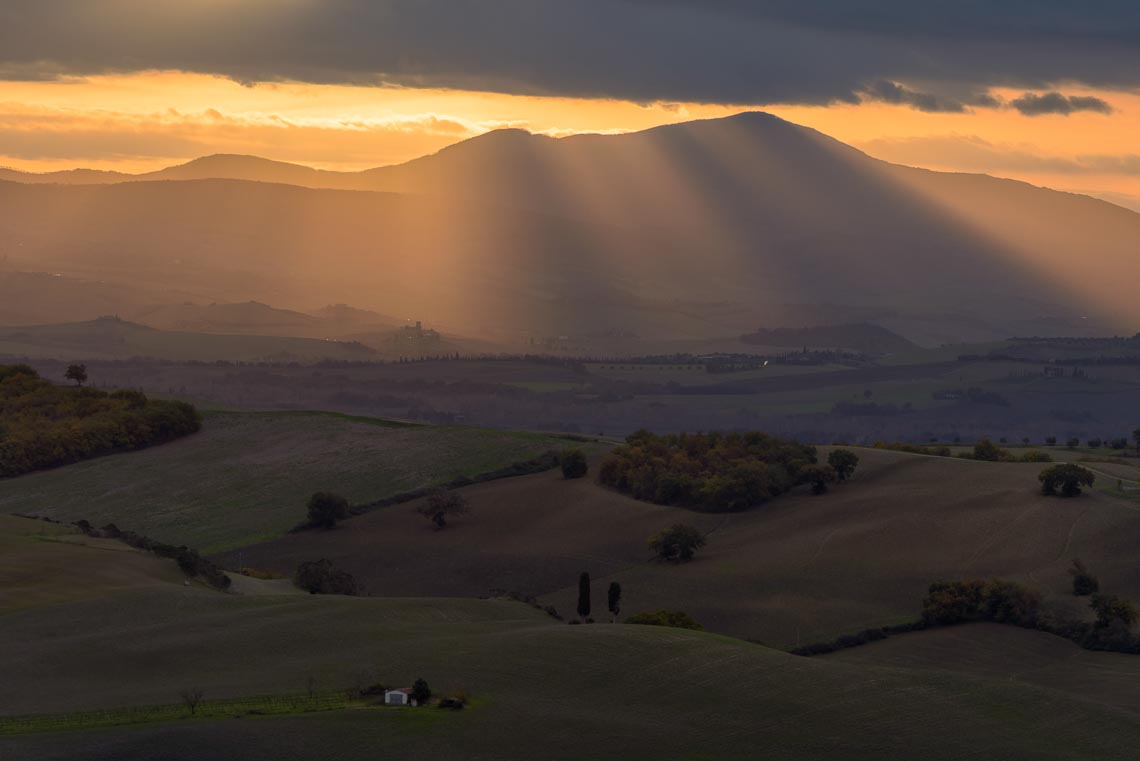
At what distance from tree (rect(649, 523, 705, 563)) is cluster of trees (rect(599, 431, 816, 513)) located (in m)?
12.7

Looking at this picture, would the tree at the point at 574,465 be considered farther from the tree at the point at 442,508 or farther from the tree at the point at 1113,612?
the tree at the point at 1113,612

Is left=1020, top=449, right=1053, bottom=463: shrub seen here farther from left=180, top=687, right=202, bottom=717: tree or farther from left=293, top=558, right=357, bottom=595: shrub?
left=180, top=687, right=202, bottom=717: tree

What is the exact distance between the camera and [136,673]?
6022cm

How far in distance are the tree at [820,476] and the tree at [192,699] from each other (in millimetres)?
67402

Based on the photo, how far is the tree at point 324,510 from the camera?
Answer: 393ft

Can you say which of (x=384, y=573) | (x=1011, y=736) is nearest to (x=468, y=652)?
(x=1011, y=736)

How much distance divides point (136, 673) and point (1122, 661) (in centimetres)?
4387

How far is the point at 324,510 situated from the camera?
120 meters

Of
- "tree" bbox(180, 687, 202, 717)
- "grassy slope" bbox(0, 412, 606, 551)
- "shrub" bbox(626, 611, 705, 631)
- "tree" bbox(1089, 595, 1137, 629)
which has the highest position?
"tree" bbox(180, 687, 202, 717)

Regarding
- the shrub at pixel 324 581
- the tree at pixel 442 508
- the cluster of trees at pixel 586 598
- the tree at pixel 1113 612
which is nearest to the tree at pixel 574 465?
the tree at pixel 442 508

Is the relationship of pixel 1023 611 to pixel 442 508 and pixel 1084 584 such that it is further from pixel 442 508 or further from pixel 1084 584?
pixel 442 508

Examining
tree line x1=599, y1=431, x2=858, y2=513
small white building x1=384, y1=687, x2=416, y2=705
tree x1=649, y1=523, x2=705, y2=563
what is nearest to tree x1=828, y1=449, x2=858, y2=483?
tree line x1=599, y1=431, x2=858, y2=513

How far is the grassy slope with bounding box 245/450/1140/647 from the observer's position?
8975cm

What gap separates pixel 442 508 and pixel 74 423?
49.3 m
